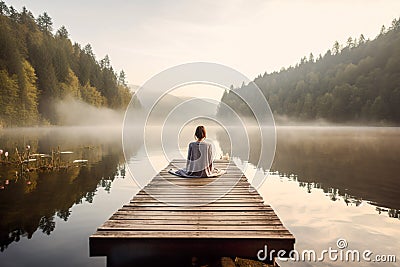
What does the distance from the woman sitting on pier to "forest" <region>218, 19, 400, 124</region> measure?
265ft

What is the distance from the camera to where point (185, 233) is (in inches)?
226

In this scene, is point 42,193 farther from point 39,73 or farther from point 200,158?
point 39,73

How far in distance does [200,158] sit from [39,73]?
238 ft

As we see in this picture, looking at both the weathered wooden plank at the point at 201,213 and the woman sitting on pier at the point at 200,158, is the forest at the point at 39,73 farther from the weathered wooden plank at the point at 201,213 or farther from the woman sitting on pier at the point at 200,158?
the weathered wooden plank at the point at 201,213

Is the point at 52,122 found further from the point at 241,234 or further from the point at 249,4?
the point at 241,234

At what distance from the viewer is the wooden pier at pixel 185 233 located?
550cm

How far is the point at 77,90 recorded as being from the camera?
284 ft

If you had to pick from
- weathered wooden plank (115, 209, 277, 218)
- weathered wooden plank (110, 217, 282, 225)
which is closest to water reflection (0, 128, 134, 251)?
weathered wooden plank (115, 209, 277, 218)

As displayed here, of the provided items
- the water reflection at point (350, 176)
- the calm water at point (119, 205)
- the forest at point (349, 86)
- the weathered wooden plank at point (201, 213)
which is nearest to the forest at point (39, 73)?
the forest at point (349, 86)

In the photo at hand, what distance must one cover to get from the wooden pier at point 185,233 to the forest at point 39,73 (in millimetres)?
58909

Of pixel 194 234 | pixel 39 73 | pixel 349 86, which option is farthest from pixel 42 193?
pixel 349 86

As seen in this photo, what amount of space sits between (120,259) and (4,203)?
7.83 meters

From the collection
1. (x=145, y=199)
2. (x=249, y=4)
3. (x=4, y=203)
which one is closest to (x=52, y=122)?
(x=249, y=4)

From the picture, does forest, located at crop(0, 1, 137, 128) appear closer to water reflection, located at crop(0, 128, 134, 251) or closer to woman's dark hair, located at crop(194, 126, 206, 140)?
water reflection, located at crop(0, 128, 134, 251)
